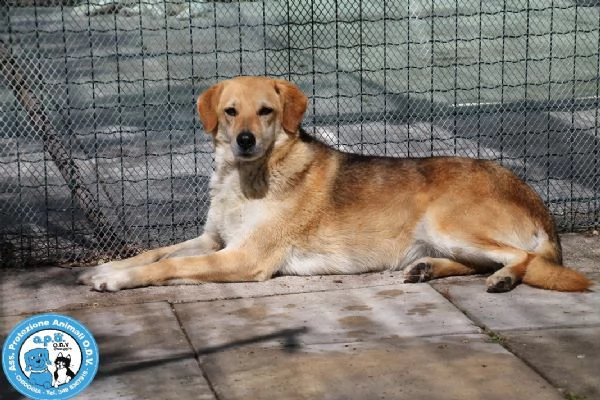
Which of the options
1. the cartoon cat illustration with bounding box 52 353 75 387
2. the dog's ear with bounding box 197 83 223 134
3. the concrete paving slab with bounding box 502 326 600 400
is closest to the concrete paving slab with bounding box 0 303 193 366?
the cartoon cat illustration with bounding box 52 353 75 387

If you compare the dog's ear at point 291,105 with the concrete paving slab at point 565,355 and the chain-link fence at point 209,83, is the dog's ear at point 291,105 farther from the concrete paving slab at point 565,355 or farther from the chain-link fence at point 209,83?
the concrete paving slab at point 565,355

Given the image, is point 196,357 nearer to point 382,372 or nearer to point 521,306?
point 382,372

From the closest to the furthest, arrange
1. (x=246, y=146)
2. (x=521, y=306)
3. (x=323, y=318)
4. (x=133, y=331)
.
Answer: (x=133, y=331) < (x=323, y=318) < (x=521, y=306) < (x=246, y=146)

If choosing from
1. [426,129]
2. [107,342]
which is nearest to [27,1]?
[107,342]

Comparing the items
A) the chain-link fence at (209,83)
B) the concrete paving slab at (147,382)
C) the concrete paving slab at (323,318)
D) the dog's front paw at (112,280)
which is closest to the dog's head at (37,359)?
the concrete paving slab at (147,382)

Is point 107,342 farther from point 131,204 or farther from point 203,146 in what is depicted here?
point 203,146

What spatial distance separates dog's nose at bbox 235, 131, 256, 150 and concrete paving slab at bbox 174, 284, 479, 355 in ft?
3.00

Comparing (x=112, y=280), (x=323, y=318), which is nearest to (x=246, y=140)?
(x=112, y=280)

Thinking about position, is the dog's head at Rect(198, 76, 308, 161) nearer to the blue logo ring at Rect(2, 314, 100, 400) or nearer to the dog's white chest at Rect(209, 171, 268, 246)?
the dog's white chest at Rect(209, 171, 268, 246)

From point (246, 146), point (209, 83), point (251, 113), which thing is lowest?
point (209, 83)

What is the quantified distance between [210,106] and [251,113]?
10.9 inches

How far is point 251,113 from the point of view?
6.37m

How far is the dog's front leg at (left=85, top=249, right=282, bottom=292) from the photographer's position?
6.22 m

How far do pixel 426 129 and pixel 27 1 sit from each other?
3.63 meters
